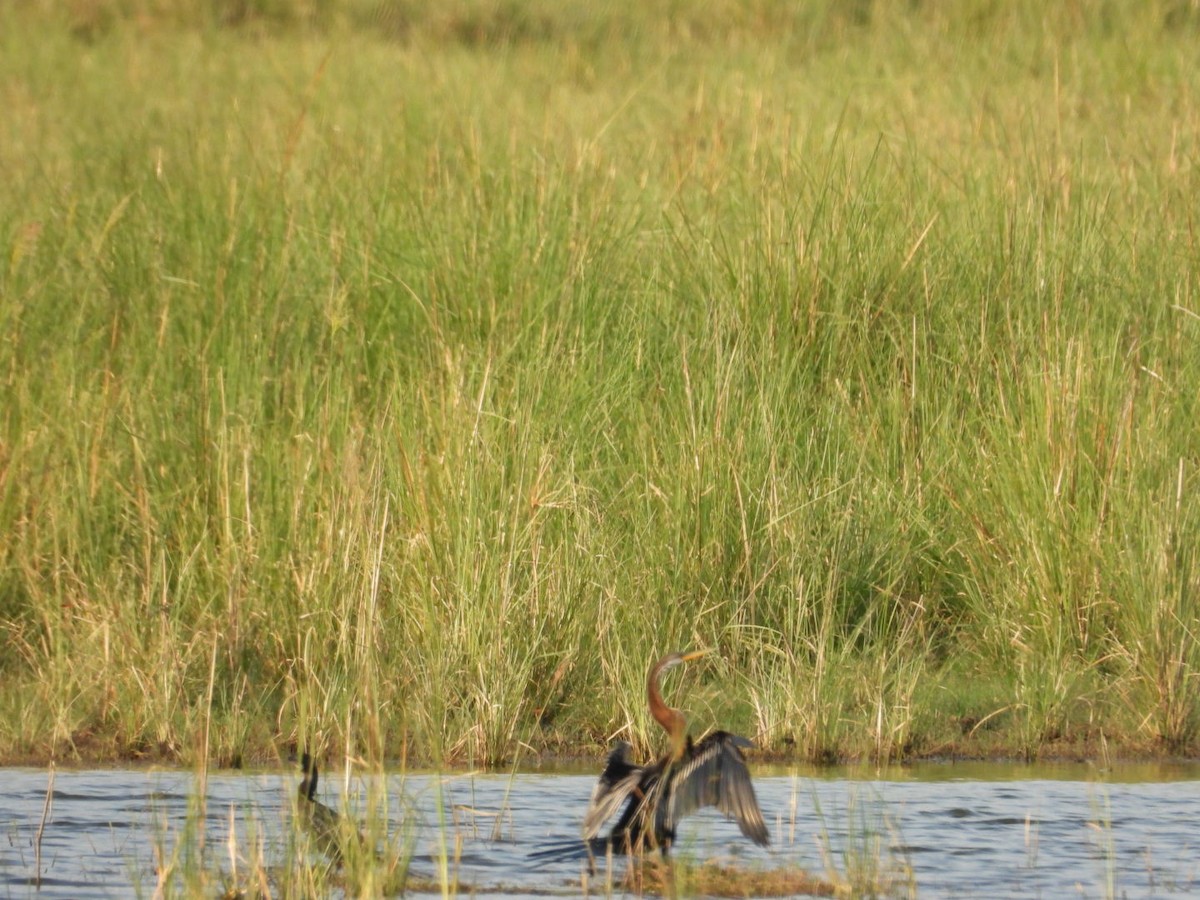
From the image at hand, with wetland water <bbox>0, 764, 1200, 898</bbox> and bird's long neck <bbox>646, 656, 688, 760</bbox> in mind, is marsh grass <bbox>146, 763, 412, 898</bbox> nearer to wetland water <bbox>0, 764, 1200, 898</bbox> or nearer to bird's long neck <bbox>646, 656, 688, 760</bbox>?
wetland water <bbox>0, 764, 1200, 898</bbox>

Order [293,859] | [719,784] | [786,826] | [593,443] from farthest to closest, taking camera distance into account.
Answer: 1. [593,443]
2. [786,826]
3. [719,784]
4. [293,859]

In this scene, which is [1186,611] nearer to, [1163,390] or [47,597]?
[1163,390]

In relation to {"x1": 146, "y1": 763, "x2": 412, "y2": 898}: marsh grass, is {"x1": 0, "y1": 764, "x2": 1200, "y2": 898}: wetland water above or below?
below

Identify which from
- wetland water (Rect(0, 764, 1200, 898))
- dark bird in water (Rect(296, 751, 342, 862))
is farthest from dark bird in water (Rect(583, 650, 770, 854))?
dark bird in water (Rect(296, 751, 342, 862))

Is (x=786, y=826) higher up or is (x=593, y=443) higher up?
A: (x=593, y=443)

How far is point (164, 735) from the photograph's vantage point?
5730mm

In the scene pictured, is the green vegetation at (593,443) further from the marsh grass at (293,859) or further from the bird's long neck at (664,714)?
the bird's long neck at (664,714)

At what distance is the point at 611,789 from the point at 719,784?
0.86 feet

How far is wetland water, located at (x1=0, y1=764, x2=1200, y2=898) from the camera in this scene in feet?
14.5

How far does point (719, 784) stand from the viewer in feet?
14.9

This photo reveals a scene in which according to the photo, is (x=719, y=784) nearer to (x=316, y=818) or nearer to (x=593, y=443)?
(x=316, y=818)

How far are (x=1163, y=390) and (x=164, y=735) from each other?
389 cm

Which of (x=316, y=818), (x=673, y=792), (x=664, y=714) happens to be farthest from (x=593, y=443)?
(x=316, y=818)

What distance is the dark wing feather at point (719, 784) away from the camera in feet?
14.7
